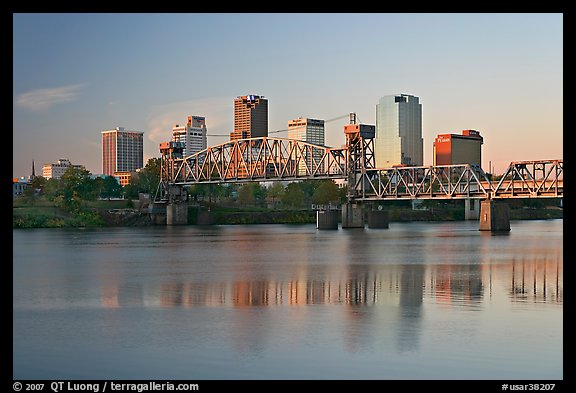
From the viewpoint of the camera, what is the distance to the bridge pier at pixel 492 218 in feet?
421

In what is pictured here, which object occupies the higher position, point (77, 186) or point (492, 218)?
point (77, 186)

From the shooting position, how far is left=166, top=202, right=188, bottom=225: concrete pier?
190000 millimetres

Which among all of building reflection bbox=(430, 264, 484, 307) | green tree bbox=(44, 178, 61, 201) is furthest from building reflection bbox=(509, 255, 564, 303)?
green tree bbox=(44, 178, 61, 201)

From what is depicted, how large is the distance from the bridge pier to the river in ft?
234

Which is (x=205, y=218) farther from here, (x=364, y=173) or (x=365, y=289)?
(x=365, y=289)

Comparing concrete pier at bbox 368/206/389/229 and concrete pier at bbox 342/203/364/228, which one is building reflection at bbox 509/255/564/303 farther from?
concrete pier at bbox 342/203/364/228

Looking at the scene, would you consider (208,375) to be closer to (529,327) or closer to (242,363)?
(242,363)

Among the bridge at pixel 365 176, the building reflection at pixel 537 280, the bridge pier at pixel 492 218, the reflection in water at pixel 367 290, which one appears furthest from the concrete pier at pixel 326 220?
the reflection in water at pixel 367 290

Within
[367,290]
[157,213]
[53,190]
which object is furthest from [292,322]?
[157,213]

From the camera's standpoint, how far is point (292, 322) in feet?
102

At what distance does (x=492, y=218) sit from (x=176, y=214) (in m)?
84.1
